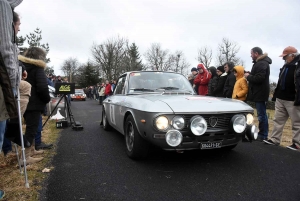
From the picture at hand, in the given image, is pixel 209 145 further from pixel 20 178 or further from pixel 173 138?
pixel 20 178

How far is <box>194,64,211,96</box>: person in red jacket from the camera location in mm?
7040

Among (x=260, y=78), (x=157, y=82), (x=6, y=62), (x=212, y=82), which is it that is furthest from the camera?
(x=212, y=82)

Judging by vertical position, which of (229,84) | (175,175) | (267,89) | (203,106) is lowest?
(175,175)

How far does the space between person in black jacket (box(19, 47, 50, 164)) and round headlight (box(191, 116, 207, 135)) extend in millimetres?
2408

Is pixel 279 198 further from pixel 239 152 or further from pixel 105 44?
pixel 105 44

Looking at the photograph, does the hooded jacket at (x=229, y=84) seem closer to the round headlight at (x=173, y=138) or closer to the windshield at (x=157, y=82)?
the windshield at (x=157, y=82)

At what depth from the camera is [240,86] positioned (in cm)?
553

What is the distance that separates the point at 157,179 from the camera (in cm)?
294

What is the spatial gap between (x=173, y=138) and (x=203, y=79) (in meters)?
4.52

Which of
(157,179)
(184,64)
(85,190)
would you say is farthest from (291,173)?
(184,64)

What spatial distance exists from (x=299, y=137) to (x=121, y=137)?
3.82m

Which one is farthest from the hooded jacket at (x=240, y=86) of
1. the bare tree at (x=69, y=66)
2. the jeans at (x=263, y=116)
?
the bare tree at (x=69, y=66)

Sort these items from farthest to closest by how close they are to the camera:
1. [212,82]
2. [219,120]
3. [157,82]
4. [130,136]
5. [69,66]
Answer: [69,66]
[212,82]
[157,82]
[130,136]
[219,120]

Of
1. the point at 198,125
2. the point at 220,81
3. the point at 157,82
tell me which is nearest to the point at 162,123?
the point at 198,125
